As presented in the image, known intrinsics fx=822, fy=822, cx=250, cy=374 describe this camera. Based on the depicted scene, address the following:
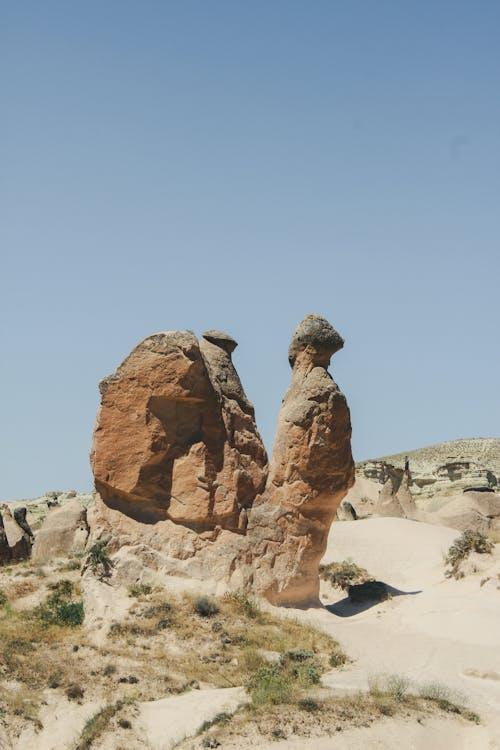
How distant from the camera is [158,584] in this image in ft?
56.6

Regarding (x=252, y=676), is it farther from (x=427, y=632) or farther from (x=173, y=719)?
(x=427, y=632)

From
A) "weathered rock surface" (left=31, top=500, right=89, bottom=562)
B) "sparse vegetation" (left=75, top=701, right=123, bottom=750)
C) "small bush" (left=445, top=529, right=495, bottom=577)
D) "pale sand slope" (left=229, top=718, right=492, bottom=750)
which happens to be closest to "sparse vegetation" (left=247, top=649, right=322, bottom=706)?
"pale sand slope" (left=229, top=718, right=492, bottom=750)

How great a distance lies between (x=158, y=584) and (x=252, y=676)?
4.61 metres

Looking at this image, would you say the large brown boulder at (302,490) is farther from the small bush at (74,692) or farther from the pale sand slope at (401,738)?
Answer: the pale sand slope at (401,738)

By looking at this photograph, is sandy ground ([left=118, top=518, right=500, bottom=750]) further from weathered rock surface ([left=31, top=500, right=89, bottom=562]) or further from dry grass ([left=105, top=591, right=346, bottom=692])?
weathered rock surface ([left=31, top=500, right=89, bottom=562])

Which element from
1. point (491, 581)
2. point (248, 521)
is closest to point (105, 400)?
point (248, 521)

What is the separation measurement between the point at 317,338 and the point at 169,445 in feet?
13.7

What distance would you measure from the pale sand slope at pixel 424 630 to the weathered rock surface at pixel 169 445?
305cm

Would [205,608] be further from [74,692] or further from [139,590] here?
[74,692]

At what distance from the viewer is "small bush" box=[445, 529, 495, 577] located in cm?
2111

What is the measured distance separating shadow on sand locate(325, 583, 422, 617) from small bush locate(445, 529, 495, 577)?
1.23 m

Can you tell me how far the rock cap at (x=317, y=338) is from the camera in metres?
19.0

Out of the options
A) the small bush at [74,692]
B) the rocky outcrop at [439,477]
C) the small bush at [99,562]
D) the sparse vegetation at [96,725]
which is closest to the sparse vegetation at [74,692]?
the small bush at [74,692]

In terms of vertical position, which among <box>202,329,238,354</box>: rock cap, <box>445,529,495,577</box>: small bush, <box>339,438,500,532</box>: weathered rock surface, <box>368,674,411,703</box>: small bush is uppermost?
<box>202,329,238,354</box>: rock cap
